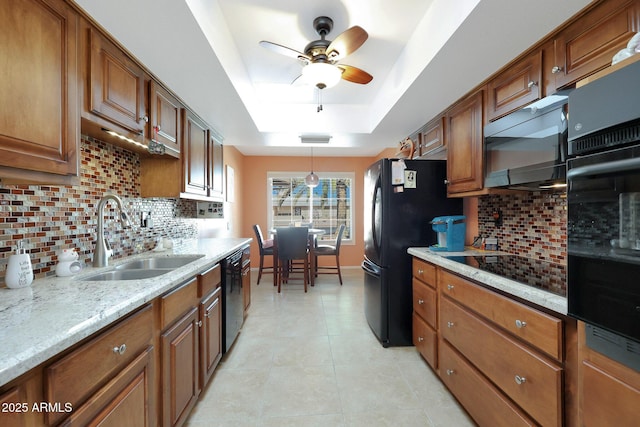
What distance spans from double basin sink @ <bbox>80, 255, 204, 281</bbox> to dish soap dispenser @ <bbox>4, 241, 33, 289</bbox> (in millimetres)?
215

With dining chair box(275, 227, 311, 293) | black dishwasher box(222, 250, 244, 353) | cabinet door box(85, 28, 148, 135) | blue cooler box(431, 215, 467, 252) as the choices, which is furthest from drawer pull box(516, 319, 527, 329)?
dining chair box(275, 227, 311, 293)

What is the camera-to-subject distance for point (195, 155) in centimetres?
250

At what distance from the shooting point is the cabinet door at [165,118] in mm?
1806

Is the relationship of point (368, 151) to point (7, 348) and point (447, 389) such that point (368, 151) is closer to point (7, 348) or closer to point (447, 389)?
point (447, 389)

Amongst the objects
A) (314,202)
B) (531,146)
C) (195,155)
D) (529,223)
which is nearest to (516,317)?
(531,146)

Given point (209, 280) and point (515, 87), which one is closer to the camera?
point (515, 87)

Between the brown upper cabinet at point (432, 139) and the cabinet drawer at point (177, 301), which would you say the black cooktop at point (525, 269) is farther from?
the cabinet drawer at point (177, 301)

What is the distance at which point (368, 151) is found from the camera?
5074 mm

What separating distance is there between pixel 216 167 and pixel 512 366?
3.03 meters

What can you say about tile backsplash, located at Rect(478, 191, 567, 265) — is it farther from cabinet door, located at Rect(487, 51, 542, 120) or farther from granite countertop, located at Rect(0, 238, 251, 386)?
granite countertop, located at Rect(0, 238, 251, 386)

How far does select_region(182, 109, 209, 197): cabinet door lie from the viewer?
2303 millimetres

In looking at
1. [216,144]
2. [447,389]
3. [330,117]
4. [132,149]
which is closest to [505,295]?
[447,389]

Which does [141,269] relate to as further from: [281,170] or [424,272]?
[281,170]

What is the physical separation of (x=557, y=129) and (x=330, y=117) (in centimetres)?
248
